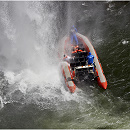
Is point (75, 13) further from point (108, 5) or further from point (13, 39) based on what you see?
point (13, 39)

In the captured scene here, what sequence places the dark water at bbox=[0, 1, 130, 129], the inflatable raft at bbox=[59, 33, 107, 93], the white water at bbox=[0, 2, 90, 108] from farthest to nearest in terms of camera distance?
the inflatable raft at bbox=[59, 33, 107, 93] → the white water at bbox=[0, 2, 90, 108] → the dark water at bbox=[0, 1, 130, 129]

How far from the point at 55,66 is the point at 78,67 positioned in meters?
3.65

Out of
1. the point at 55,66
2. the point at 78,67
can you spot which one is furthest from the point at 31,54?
the point at 78,67

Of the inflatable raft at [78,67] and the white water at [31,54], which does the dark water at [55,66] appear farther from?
the inflatable raft at [78,67]

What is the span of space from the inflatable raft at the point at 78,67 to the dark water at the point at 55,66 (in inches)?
35.1

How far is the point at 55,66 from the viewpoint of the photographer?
79.0 ft

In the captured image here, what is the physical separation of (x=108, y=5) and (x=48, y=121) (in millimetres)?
23618

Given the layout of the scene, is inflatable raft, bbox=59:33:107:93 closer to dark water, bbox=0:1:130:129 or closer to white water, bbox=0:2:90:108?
dark water, bbox=0:1:130:129

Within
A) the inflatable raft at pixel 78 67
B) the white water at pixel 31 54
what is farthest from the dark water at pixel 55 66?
the inflatable raft at pixel 78 67

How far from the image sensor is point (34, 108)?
19.7m

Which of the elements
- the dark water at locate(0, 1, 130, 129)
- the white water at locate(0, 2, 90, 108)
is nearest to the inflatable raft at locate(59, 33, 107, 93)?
the dark water at locate(0, 1, 130, 129)

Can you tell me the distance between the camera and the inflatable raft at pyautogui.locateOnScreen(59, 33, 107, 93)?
21000 mm

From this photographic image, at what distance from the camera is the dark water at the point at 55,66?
18.7 metres

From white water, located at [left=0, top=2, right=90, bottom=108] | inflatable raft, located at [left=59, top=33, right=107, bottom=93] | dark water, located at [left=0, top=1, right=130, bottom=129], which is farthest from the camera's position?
inflatable raft, located at [left=59, top=33, right=107, bottom=93]
